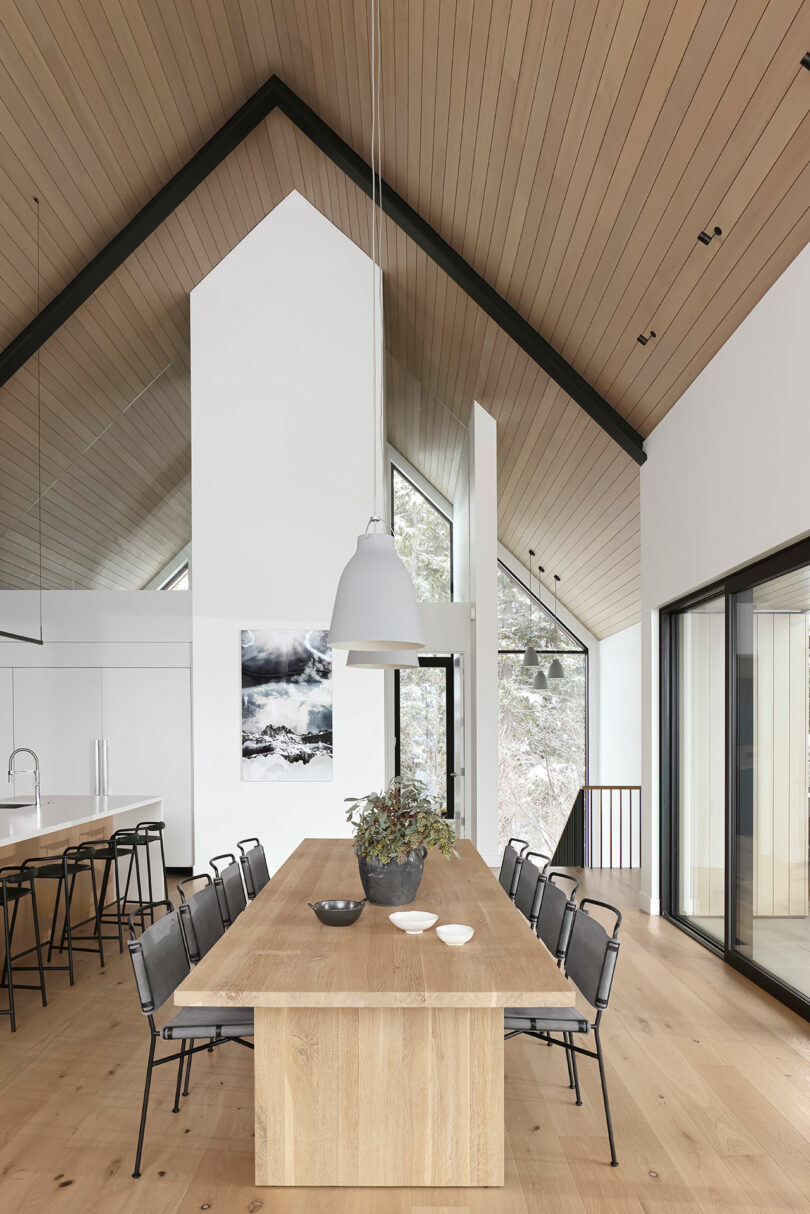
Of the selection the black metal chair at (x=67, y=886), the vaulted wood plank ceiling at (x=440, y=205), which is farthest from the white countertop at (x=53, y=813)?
the vaulted wood plank ceiling at (x=440, y=205)

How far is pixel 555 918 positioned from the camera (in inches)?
137

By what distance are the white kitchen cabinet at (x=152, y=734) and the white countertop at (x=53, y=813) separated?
1.00m

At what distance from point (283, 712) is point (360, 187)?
13.3 feet

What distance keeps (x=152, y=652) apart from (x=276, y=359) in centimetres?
276


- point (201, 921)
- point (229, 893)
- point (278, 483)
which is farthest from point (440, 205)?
point (201, 921)

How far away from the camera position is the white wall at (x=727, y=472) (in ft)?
13.0

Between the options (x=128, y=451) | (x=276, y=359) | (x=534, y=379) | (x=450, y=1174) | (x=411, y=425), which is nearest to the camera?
(x=450, y=1174)

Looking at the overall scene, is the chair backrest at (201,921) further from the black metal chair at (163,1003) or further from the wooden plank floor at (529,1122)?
the wooden plank floor at (529,1122)

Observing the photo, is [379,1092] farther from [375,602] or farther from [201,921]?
[375,602]

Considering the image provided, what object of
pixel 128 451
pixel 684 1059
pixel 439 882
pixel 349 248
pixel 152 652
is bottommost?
pixel 684 1059

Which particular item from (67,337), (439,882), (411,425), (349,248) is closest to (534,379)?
(349,248)

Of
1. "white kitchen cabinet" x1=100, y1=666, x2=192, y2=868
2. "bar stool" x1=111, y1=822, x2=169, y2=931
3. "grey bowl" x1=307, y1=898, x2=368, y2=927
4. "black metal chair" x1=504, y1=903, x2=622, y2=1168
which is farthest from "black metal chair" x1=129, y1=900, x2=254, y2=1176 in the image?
"white kitchen cabinet" x1=100, y1=666, x2=192, y2=868

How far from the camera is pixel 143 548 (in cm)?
889

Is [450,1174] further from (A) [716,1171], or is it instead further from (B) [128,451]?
(B) [128,451]
